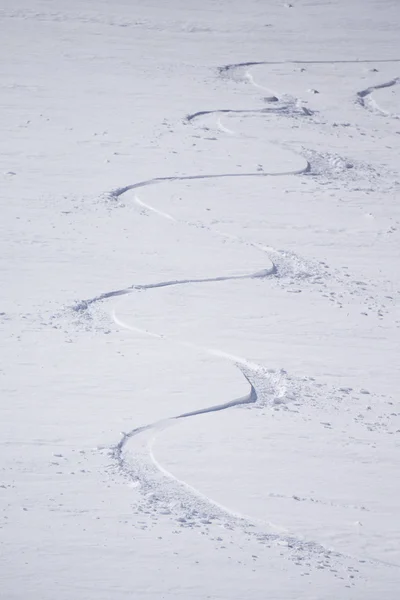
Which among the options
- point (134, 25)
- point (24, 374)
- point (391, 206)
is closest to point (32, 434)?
point (24, 374)

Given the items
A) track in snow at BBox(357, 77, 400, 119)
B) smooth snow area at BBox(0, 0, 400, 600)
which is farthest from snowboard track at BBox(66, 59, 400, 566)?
track in snow at BBox(357, 77, 400, 119)

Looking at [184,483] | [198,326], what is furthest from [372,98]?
[184,483]

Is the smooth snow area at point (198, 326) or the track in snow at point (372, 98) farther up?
the track in snow at point (372, 98)

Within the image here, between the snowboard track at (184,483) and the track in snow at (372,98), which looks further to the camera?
the track in snow at (372,98)

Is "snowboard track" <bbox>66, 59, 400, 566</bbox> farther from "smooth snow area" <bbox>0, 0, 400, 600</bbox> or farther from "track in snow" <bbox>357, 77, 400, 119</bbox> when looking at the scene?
"track in snow" <bbox>357, 77, 400, 119</bbox>

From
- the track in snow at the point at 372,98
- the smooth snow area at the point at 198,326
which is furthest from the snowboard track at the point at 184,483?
the track in snow at the point at 372,98

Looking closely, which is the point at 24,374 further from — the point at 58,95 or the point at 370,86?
the point at 370,86

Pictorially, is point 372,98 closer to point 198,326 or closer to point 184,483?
point 198,326

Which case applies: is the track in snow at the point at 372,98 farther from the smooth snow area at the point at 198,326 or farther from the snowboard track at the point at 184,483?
the snowboard track at the point at 184,483

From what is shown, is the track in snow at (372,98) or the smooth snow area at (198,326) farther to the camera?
the track in snow at (372,98)
